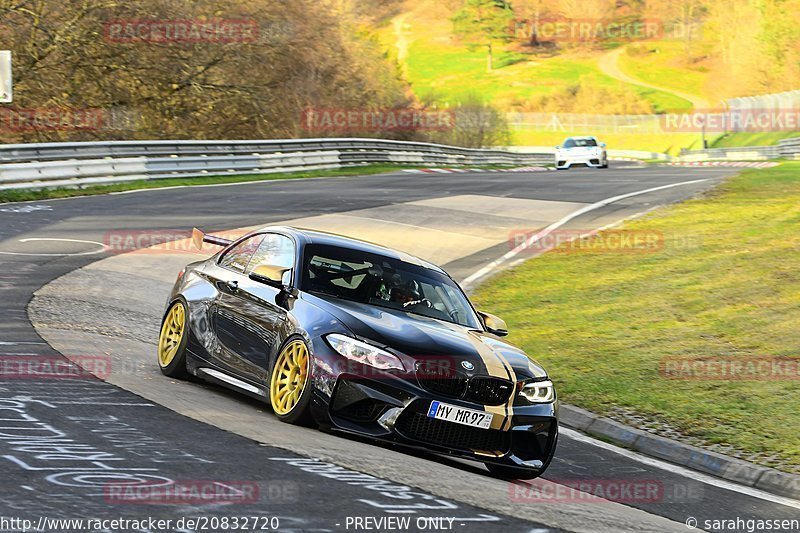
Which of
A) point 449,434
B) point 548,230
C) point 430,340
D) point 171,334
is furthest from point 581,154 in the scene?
point 449,434

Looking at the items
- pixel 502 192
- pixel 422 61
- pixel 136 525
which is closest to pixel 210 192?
pixel 502 192

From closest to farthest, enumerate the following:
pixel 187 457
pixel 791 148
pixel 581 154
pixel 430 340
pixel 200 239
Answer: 1. pixel 187 457
2. pixel 430 340
3. pixel 200 239
4. pixel 581 154
5. pixel 791 148

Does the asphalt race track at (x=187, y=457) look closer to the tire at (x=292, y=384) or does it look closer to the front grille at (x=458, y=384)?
the tire at (x=292, y=384)

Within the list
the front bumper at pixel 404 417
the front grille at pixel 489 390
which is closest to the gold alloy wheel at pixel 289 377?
the front bumper at pixel 404 417

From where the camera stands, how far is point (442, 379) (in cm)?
801

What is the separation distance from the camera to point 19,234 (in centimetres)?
1878

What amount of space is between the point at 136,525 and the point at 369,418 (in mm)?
2821

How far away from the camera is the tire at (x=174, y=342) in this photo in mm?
9969

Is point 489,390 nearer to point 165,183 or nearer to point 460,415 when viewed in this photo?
point 460,415

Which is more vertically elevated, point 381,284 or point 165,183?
point 165,183

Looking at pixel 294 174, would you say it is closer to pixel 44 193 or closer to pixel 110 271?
pixel 44 193

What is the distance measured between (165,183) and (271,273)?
2206 centimetres

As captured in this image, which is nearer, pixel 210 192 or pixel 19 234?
pixel 19 234

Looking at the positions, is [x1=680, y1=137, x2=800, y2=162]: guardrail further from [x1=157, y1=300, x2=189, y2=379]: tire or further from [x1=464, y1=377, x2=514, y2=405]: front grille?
[x1=464, y1=377, x2=514, y2=405]: front grille
